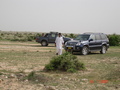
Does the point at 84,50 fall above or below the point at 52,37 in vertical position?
below

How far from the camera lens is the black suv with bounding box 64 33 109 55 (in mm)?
19877

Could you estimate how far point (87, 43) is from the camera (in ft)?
66.6

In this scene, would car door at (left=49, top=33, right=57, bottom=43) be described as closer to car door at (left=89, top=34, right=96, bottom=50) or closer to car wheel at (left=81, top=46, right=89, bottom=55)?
car door at (left=89, top=34, right=96, bottom=50)

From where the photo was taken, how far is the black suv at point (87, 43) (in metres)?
19.9

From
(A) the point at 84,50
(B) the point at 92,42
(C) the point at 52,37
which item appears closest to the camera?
(A) the point at 84,50

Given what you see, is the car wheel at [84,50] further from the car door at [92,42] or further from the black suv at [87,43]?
the car door at [92,42]

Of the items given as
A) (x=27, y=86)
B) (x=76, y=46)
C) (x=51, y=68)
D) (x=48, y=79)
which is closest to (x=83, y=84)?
(x=48, y=79)

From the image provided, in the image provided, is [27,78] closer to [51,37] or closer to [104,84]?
[104,84]

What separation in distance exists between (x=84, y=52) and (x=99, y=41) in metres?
2.12

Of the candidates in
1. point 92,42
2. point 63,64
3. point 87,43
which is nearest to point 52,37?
point 92,42

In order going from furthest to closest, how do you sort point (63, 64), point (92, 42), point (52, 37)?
point (52, 37)
point (92, 42)
point (63, 64)

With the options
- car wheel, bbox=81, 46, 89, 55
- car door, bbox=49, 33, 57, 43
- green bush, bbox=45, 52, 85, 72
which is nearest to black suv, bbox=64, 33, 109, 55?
car wheel, bbox=81, 46, 89, 55

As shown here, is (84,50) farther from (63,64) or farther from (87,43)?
(63,64)

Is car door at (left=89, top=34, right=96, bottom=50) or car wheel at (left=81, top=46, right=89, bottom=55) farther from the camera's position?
car door at (left=89, top=34, right=96, bottom=50)
